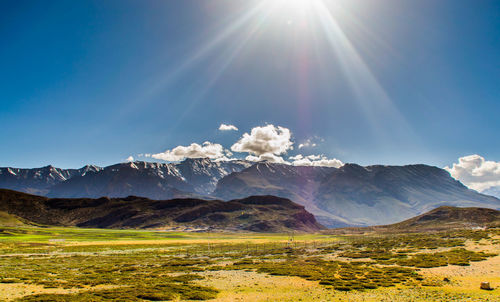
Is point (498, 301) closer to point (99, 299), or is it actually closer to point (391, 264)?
point (391, 264)

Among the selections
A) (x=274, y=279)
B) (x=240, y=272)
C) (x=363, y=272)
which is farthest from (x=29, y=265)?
(x=363, y=272)

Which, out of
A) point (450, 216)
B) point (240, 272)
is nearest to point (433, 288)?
point (240, 272)

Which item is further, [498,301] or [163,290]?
[163,290]

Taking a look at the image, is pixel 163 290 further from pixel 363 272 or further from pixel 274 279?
pixel 363 272

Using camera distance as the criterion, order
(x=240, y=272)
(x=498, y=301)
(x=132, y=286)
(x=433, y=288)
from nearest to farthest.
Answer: (x=498, y=301) < (x=433, y=288) < (x=132, y=286) < (x=240, y=272)

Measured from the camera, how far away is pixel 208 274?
4288 cm

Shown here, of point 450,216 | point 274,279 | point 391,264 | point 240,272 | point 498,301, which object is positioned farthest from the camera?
point 450,216

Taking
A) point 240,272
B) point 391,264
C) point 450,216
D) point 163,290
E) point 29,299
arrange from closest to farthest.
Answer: point 29,299 < point 163,290 < point 240,272 < point 391,264 < point 450,216

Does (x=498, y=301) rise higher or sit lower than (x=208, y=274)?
higher

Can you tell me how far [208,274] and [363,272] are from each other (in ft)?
75.4

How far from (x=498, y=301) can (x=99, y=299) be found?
116 feet

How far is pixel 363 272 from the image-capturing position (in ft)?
132

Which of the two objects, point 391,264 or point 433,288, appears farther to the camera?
point 391,264

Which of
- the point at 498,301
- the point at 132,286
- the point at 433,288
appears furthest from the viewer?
the point at 132,286
